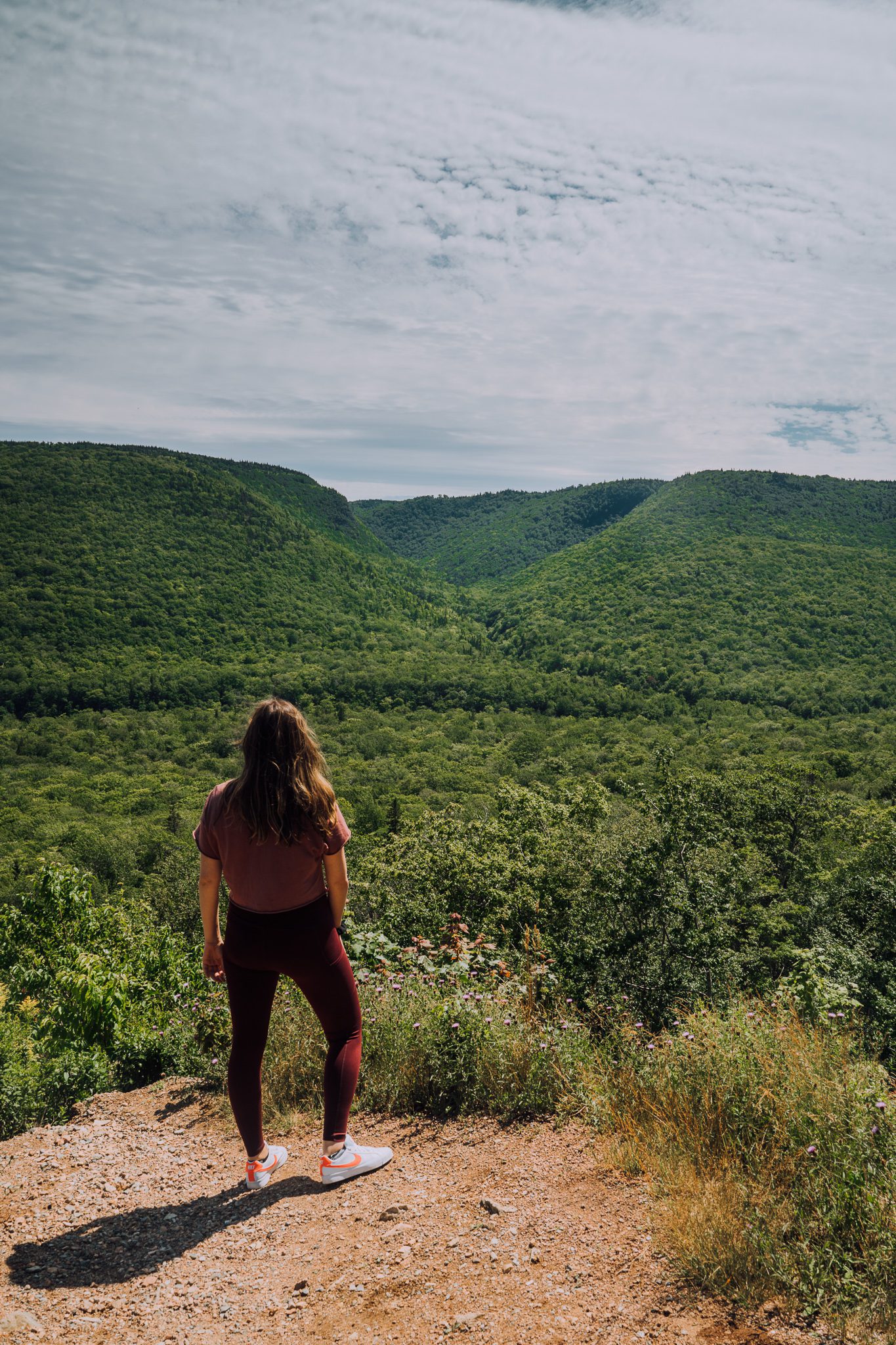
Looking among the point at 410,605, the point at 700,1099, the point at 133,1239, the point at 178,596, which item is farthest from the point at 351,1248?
the point at 410,605

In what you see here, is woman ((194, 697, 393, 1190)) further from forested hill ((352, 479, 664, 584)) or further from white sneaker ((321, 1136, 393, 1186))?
forested hill ((352, 479, 664, 584))

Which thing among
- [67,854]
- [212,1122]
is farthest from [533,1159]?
[67,854]

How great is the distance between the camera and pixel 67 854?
106 feet

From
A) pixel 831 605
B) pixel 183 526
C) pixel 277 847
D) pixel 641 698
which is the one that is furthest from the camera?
pixel 183 526

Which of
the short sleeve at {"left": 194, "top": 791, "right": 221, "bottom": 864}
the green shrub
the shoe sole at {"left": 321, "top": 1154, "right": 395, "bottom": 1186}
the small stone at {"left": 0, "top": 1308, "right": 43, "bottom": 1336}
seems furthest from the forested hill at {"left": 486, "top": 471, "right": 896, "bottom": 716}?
the small stone at {"left": 0, "top": 1308, "right": 43, "bottom": 1336}

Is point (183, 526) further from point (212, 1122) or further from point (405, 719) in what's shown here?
point (212, 1122)

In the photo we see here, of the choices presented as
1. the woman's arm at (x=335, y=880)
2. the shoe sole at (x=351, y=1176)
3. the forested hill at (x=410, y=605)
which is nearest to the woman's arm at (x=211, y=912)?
the woman's arm at (x=335, y=880)

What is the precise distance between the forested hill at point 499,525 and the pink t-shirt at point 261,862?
140033 mm

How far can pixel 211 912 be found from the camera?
96.0 inches

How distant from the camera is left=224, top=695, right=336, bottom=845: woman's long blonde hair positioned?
7.55ft

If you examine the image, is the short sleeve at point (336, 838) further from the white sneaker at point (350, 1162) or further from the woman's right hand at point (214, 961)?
the white sneaker at point (350, 1162)

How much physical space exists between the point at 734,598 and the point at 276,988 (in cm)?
8606

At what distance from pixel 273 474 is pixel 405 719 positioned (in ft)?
260

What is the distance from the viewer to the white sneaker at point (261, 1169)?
8.52ft
